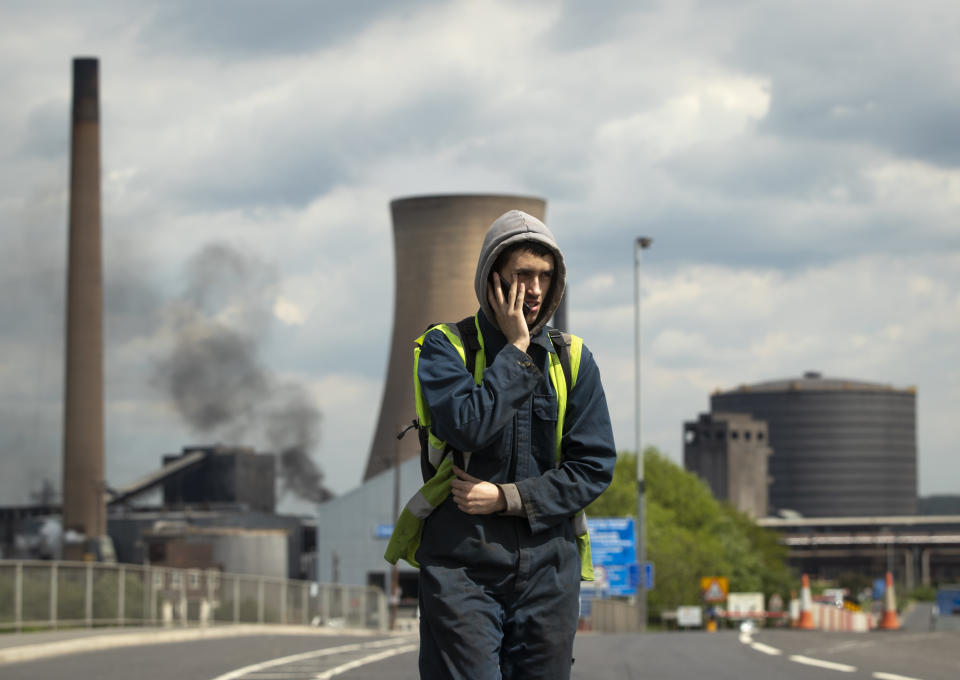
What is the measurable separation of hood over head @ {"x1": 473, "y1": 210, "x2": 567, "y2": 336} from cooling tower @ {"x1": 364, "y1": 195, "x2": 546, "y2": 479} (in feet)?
Answer: 235

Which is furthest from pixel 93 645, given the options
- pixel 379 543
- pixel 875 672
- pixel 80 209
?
pixel 379 543

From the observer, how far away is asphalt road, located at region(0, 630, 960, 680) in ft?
36.8

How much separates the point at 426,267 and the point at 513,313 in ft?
252

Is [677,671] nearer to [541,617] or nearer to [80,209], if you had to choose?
[541,617]

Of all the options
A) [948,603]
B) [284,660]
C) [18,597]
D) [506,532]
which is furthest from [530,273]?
[948,603]

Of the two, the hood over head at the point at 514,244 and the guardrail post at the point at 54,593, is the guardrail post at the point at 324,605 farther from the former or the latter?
the hood over head at the point at 514,244

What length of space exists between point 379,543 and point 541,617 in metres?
83.6

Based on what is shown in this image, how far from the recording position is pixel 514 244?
376cm

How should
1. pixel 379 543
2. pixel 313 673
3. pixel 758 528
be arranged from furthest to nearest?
pixel 758 528, pixel 379 543, pixel 313 673

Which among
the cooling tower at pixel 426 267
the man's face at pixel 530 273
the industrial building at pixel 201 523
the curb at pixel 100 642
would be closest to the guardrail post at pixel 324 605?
the curb at pixel 100 642

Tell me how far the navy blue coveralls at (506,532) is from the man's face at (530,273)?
104 mm

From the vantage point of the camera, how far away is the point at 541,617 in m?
3.58

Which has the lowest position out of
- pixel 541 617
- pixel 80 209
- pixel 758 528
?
pixel 758 528

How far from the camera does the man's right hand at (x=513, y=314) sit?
368 cm
